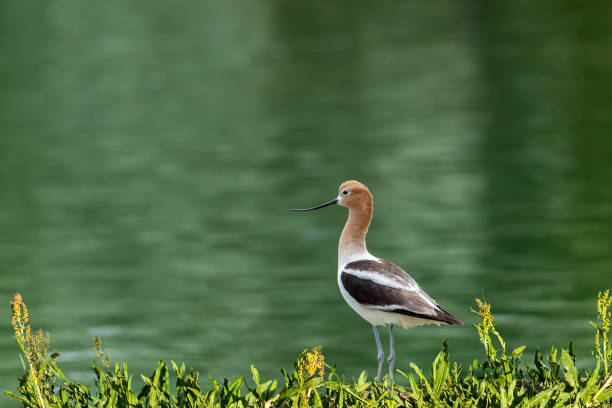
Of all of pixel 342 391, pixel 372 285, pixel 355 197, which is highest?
pixel 355 197

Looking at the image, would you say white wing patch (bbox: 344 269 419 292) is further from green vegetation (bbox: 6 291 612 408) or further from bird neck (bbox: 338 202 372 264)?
green vegetation (bbox: 6 291 612 408)

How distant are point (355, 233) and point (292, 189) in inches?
421

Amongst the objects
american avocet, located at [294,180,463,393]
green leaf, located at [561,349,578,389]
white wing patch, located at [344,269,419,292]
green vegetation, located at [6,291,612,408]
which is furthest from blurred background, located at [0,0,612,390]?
white wing patch, located at [344,269,419,292]

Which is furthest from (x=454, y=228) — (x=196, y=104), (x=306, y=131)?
(x=196, y=104)

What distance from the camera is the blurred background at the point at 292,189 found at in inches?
433

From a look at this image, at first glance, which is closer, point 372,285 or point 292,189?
point 372,285

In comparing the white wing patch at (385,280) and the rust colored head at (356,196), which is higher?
the rust colored head at (356,196)

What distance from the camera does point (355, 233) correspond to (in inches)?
235

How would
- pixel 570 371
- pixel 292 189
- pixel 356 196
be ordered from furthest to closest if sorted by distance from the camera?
pixel 292 189 < pixel 570 371 < pixel 356 196

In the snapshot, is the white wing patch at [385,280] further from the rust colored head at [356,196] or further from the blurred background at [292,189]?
the blurred background at [292,189]

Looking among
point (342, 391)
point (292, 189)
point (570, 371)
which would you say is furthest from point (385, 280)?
point (292, 189)

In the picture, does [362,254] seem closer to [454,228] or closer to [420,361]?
[420,361]

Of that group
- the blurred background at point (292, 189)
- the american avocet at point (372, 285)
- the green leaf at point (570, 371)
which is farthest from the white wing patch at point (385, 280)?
the blurred background at point (292, 189)

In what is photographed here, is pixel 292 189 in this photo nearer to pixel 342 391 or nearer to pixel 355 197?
pixel 355 197
